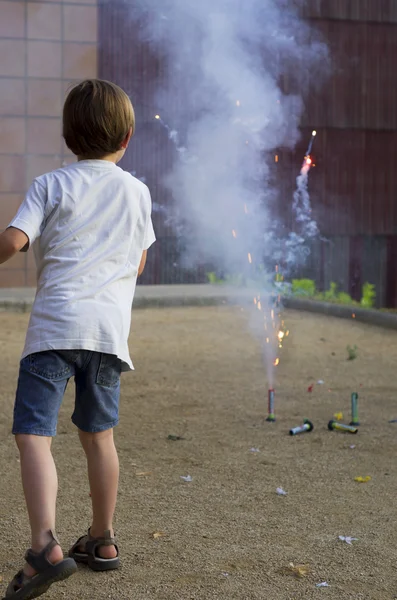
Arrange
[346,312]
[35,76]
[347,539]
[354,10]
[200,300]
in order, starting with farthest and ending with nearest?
1. [354,10]
2. [35,76]
3. [200,300]
4. [346,312]
5. [347,539]

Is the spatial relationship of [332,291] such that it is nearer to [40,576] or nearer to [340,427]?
[340,427]

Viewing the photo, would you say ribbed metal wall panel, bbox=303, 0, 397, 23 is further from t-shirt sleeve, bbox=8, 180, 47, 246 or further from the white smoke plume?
t-shirt sleeve, bbox=8, 180, 47, 246

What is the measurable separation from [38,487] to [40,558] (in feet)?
0.58

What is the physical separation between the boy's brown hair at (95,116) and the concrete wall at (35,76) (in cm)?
1063

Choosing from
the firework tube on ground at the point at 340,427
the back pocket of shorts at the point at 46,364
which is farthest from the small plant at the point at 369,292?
the back pocket of shorts at the point at 46,364

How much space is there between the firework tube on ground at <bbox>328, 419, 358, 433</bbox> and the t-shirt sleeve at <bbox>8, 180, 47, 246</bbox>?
242 cm

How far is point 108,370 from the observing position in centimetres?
236

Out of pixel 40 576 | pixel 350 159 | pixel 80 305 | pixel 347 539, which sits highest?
pixel 350 159

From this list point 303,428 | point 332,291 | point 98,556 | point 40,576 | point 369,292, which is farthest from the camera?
point 369,292

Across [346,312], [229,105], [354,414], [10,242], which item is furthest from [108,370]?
[229,105]

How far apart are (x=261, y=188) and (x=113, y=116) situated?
1138cm

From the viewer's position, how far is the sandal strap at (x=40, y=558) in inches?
84.4

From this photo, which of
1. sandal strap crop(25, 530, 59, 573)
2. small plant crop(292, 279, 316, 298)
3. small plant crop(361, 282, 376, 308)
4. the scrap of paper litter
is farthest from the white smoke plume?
sandal strap crop(25, 530, 59, 573)

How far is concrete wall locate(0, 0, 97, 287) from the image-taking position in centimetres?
1245
